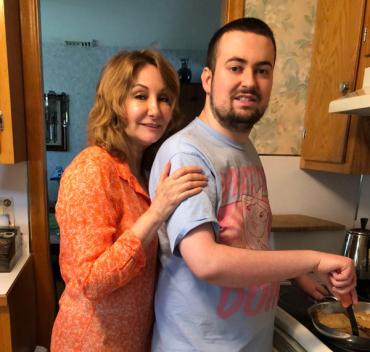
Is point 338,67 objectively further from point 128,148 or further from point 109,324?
point 109,324

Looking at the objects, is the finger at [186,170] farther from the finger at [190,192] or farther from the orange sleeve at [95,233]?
the orange sleeve at [95,233]

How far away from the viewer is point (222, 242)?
28.3 inches

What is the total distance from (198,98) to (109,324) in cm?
292

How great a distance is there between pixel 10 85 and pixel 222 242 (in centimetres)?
99

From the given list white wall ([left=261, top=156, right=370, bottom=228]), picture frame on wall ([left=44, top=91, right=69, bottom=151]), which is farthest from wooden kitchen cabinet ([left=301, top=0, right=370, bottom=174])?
picture frame on wall ([left=44, top=91, right=69, bottom=151])

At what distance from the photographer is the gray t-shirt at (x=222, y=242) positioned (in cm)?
72

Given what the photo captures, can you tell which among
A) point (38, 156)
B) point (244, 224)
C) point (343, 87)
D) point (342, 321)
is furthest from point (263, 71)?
point (38, 156)

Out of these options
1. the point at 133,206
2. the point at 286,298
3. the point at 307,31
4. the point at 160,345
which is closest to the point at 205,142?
the point at 133,206

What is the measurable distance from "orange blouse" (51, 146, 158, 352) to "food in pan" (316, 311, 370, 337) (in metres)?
0.54

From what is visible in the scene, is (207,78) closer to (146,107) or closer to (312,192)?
(146,107)

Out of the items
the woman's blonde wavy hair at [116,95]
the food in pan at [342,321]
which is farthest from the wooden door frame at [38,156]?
the food in pan at [342,321]

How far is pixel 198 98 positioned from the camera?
11.6 feet

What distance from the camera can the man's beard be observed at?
0.74 metres

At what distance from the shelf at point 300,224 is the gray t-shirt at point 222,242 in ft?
2.18
